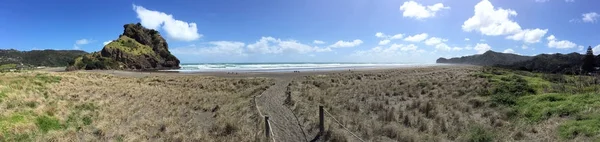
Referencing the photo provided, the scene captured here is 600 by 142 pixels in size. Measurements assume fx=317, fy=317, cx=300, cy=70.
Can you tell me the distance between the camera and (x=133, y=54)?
104 metres

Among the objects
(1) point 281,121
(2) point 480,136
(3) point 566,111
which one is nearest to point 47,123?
(1) point 281,121

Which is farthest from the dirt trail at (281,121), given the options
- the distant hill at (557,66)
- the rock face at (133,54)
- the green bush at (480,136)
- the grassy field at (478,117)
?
the rock face at (133,54)

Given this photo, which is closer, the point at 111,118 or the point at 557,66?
the point at 111,118

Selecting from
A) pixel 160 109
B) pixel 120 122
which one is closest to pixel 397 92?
pixel 160 109

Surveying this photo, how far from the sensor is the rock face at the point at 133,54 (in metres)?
90.7

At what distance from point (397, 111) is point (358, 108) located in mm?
1938

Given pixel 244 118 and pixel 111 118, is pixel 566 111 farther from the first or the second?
pixel 111 118

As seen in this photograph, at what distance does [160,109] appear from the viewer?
56.6ft

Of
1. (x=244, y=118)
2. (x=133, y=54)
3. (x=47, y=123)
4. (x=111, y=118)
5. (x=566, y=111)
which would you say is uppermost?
(x=133, y=54)

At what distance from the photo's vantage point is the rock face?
90700 millimetres

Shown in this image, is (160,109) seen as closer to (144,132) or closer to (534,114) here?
(144,132)

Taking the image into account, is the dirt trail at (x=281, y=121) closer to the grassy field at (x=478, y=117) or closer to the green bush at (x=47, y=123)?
the grassy field at (x=478, y=117)

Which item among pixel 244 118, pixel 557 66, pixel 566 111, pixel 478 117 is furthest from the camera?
pixel 557 66

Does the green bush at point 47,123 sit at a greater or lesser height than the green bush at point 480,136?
greater
